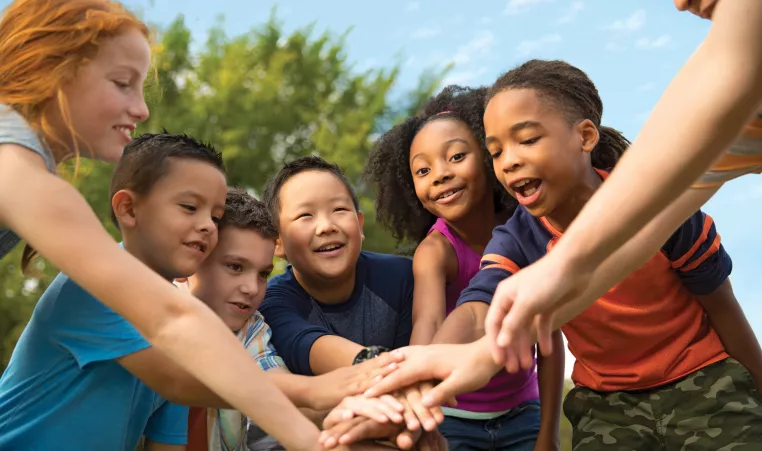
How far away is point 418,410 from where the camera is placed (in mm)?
2959

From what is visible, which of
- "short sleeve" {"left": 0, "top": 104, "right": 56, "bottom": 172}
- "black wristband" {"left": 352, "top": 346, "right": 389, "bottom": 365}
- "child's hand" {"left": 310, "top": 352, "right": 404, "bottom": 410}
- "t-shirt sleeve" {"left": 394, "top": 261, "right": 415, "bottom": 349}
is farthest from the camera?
"t-shirt sleeve" {"left": 394, "top": 261, "right": 415, "bottom": 349}

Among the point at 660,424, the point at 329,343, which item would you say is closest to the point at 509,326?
the point at 329,343

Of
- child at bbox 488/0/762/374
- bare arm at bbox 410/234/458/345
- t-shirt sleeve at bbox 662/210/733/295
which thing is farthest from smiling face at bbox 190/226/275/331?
t-shirt sleeve at bbox 662/210/733/295

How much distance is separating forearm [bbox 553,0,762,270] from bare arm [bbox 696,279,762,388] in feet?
5.15

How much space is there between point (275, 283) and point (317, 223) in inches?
15.1

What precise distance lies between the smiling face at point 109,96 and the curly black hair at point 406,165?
169 centimetres

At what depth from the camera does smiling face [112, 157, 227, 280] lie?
3270 mm

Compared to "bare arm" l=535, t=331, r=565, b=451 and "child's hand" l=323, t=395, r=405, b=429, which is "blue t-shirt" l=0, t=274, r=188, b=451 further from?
"bare arm" l=535, t=331, r=565, b=451

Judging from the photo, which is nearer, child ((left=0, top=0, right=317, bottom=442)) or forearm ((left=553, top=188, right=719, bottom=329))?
child ((left=0, top=0, right=317, bottom=442))

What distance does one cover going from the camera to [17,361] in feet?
9.75

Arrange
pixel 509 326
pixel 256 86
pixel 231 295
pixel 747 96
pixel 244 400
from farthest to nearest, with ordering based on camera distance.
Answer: pixel 256 86, pixel 231 295, pixel 244 400, pixel 509 326, pixel 747 96

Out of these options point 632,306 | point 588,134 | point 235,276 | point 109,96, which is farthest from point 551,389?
point 109,96

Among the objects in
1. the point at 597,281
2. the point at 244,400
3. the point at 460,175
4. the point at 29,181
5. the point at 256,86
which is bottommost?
the point at 244,400

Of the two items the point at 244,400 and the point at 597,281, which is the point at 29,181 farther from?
the point at 597,281
